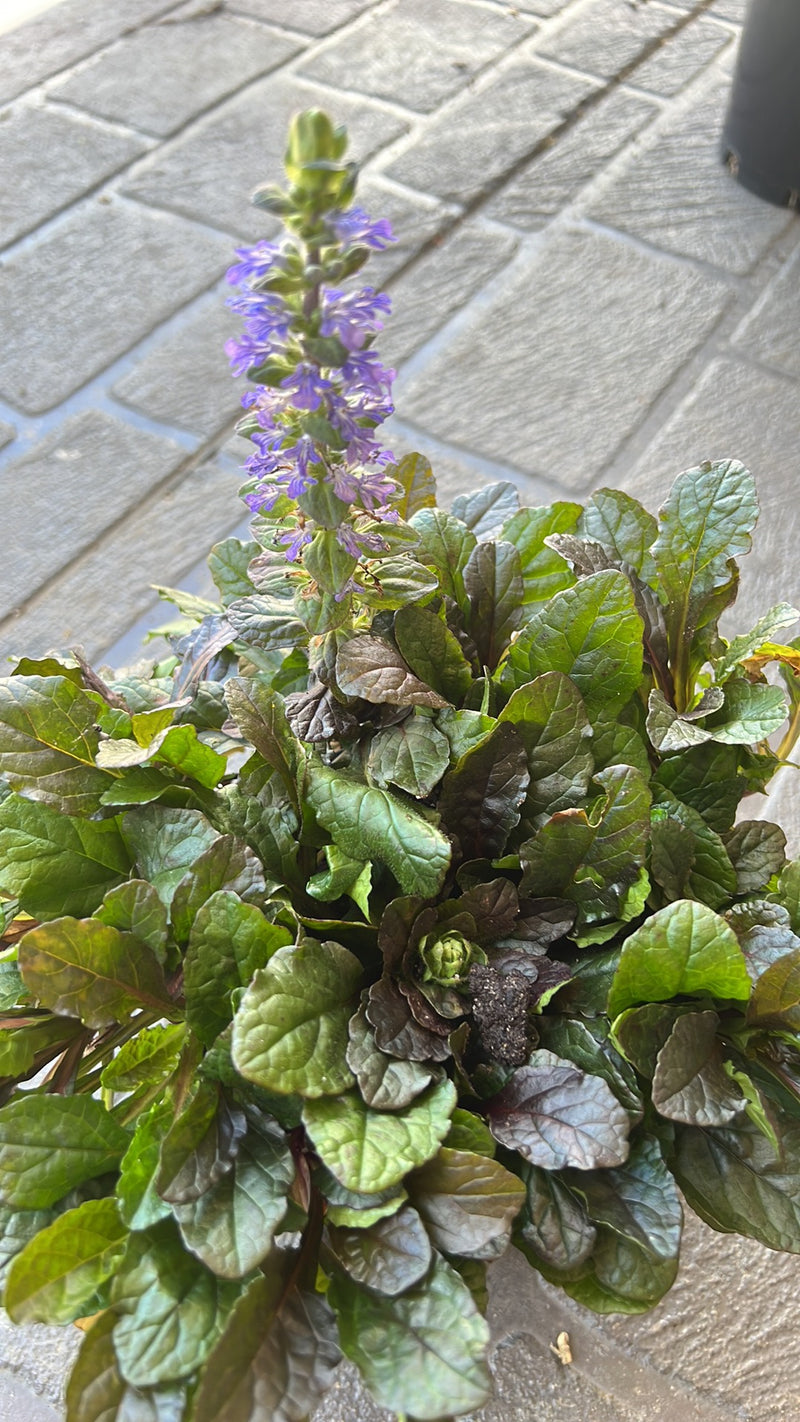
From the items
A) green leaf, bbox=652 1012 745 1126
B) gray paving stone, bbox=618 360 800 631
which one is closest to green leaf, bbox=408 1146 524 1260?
green leaf, bbox=652 1012 745 1126

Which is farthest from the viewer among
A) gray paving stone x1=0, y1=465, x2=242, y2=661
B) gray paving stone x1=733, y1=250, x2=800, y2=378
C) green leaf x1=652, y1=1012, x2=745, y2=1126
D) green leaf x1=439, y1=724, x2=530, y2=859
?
gray paving stone x1=733, y1=250, x2=800, y2=378

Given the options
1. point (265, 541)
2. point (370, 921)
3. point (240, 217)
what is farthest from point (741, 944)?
point (240, 217)

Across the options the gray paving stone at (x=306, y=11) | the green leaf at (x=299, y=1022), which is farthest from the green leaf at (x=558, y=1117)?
the gray paving stone at (x=306, y=11)

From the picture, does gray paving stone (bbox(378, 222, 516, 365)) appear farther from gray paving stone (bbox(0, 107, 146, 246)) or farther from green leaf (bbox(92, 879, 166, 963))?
green leaf (bbox(92, 879, 166, 963))

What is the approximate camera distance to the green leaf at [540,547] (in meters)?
0.94

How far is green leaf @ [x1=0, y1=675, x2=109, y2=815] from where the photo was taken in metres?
0.80

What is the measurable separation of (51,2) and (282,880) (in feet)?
8.94

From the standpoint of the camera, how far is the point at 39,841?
2.70 feet

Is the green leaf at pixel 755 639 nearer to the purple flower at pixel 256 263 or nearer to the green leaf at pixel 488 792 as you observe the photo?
the green leaf at pixel 488 792

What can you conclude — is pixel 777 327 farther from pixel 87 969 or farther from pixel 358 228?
pixel 87 969

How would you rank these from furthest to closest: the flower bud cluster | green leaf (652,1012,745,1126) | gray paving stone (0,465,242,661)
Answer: gray paving stone (0,465,242,661), green leaf (652,1012,745,1126), the flower bud cluster

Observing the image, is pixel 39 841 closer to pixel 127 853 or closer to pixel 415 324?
pixel 127 853

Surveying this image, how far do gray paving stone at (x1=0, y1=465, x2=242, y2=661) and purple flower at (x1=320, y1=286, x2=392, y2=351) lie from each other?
1.04 metres

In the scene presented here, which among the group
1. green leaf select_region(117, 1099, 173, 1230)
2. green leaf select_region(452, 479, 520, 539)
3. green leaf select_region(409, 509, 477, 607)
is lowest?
green leaf select_region(117, 1099, 173, 1230)
